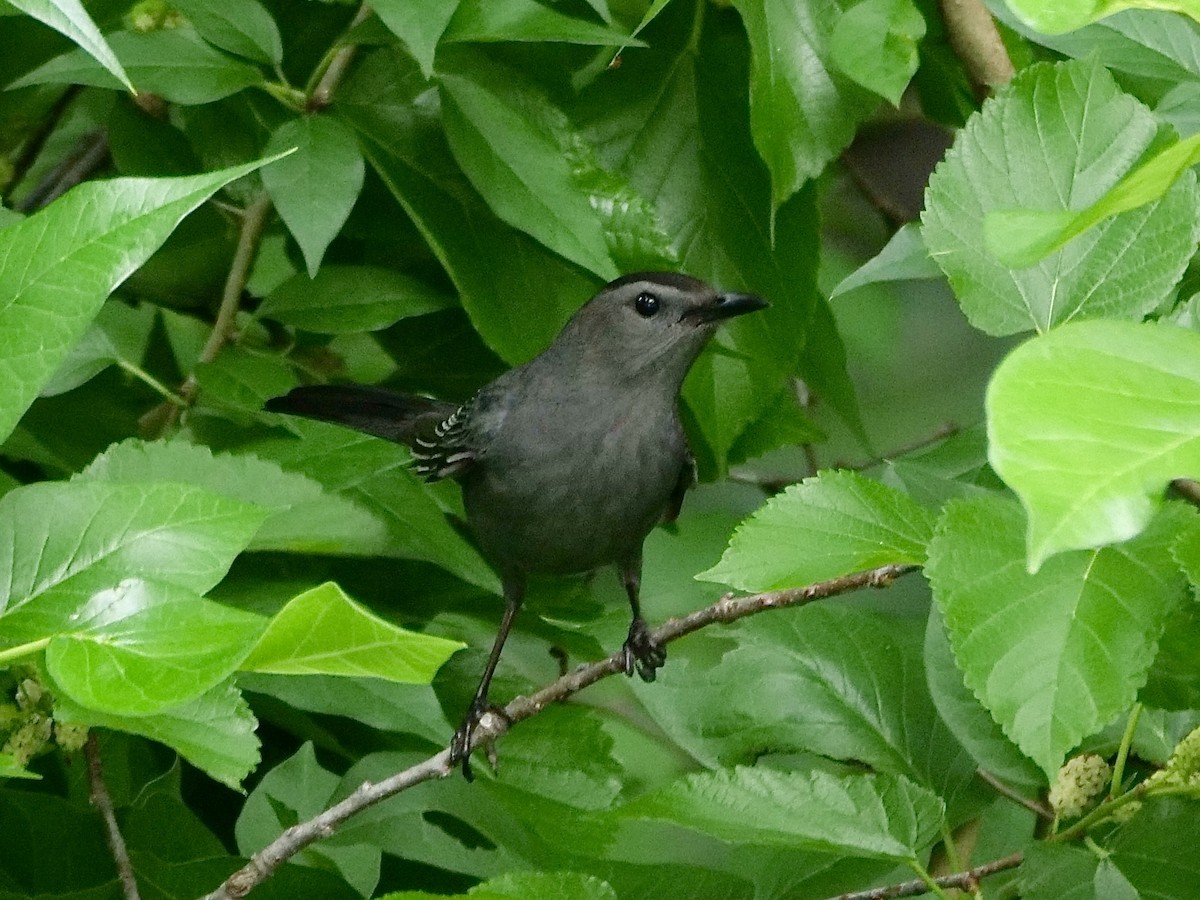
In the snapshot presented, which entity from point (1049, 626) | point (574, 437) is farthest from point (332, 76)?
point (1049, 626)

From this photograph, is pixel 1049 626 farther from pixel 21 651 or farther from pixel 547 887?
pixel 21 651

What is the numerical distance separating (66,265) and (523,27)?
38.6 inches

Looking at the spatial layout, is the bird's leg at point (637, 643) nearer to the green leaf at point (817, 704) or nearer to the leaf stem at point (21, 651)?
the green leaf at point (817, 704)

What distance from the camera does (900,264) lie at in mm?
2029

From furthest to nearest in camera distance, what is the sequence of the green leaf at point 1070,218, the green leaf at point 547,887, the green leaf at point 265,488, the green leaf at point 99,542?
1. the green leaf at point 265,488
2. the green leaf at point 547,887
3. the green leaf at point 99,542
4. the green leaf at point 1070,218

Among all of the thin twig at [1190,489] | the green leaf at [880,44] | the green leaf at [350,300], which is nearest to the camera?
the thin twig at [1190,489]

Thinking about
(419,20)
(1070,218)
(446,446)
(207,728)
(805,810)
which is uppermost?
(1070,218)

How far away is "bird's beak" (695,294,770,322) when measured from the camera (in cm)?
277

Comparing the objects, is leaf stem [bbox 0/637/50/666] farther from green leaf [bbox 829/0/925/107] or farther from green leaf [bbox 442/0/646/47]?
green leaf [bbox 829/0/925/107]

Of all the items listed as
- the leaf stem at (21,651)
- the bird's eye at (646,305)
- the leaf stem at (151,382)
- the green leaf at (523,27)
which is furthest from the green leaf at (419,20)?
the bird's eye at (646,305)

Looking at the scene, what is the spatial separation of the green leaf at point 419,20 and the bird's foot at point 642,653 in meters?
0.90

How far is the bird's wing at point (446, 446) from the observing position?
3143mm

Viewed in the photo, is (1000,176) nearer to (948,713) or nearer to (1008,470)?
(948,713)

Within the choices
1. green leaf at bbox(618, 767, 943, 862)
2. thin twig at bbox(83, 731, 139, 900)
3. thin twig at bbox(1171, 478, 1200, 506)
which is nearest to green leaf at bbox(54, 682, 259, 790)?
green leaf at bbox(618, 767, 943, 862)
